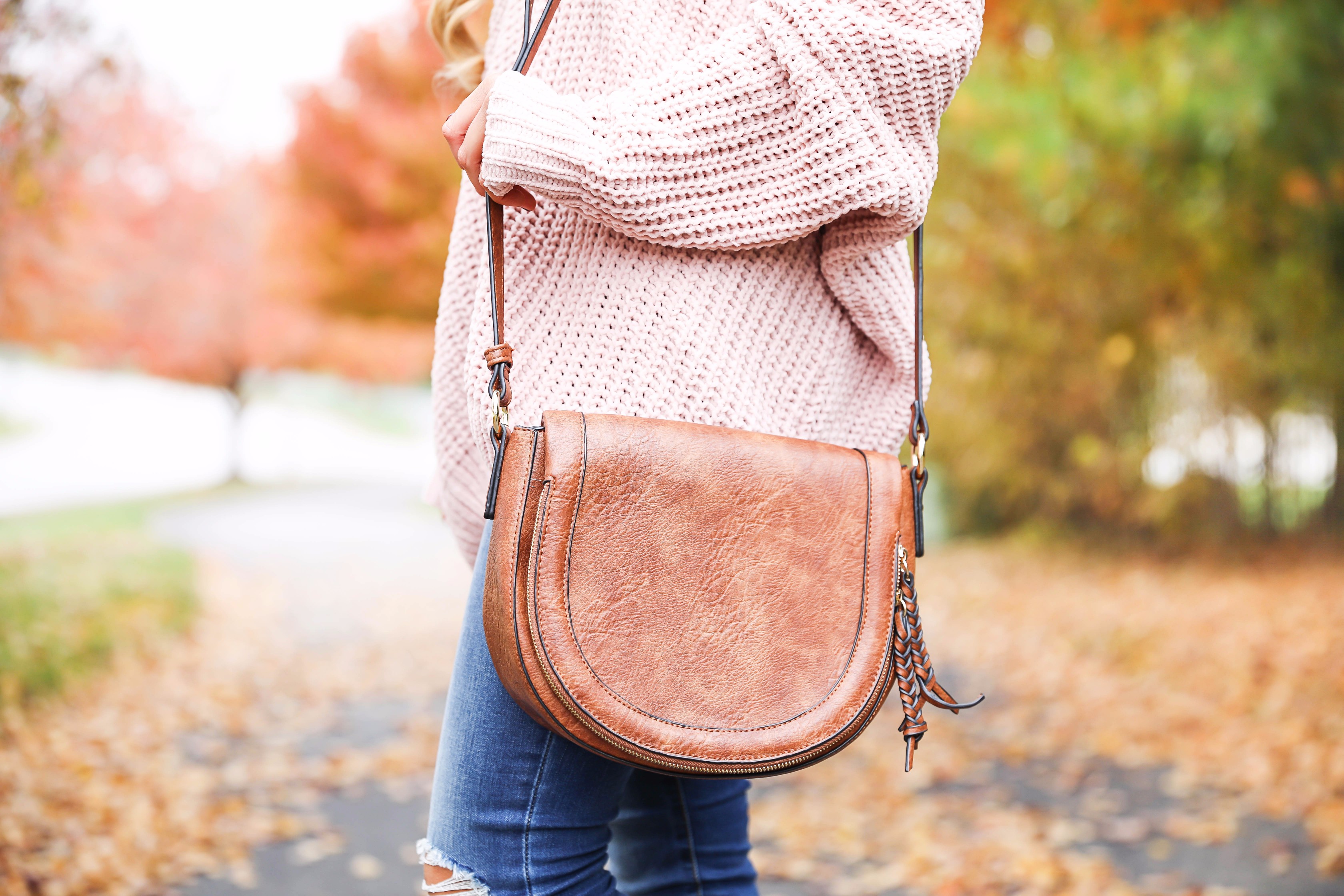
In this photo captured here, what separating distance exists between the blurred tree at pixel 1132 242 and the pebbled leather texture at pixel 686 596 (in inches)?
184

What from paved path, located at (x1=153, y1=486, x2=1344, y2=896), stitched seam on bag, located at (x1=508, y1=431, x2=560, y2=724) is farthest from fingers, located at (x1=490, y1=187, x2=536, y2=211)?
paved path, located at (x1=153, y1=486, x2=1344, y2=896)

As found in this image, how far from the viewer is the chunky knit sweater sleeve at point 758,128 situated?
101 cm

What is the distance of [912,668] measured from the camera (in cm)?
109

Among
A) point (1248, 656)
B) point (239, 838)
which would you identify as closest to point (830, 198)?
point (239, 838)

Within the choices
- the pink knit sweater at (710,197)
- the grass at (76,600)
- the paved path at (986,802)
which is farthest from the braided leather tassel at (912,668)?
the grass at (76,600)

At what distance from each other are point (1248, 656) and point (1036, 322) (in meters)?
3.33

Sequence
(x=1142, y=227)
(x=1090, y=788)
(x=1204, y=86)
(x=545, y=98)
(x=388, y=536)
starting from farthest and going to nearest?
1. (x=388, y=536)
2. (x=1142, y=227)
3. (x=1204, y=86)
4. (x=1090, y=788)
5. (x=545, y=98)

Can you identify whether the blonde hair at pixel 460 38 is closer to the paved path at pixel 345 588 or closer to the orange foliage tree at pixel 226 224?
the paved path at pixel 345 588

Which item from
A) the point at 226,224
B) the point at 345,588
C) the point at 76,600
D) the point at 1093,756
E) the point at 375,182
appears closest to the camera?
the point at 1093,756

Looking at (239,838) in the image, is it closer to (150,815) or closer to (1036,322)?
(150,815)

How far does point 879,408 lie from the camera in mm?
1278

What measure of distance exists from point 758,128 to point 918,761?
3.75 meters

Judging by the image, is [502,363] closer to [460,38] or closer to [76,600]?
[460,38]

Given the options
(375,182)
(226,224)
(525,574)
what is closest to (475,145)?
(525,574)
